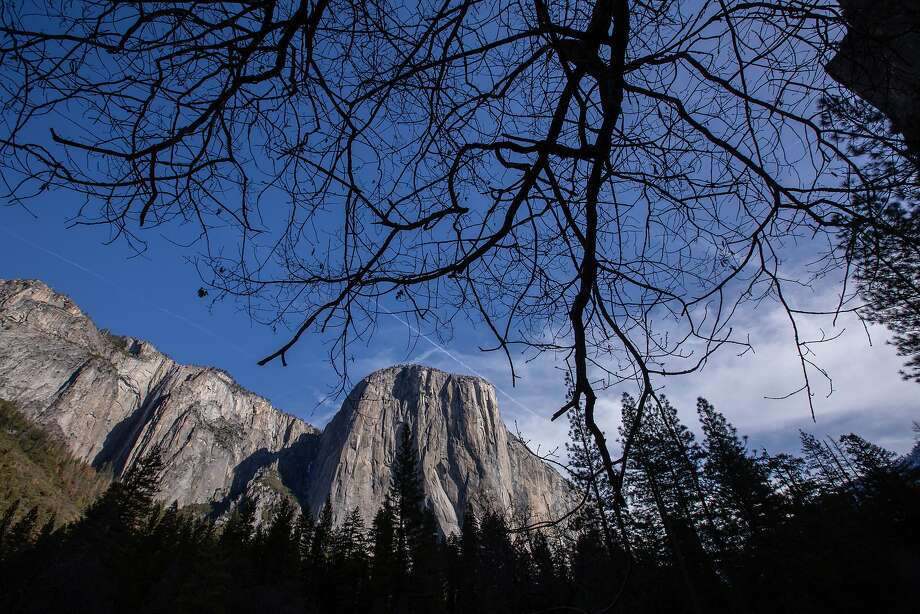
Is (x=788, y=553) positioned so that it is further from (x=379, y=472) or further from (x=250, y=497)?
(x=250, y=497)

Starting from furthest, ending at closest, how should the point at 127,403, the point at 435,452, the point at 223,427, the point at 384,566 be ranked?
the point at 223,427 → the point at 127,403 → the point at 435,452 → the point at 384,566

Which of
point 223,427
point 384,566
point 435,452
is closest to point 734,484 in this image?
point 384,566

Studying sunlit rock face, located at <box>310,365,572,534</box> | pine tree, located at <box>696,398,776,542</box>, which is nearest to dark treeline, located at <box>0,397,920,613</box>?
pine tree, located at <box>696,398,776,542</box>

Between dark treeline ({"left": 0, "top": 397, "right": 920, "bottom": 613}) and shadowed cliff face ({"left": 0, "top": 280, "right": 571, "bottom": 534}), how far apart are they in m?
46.1

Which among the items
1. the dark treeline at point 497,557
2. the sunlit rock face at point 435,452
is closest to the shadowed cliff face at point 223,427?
the sunlit rock face at point 435,452

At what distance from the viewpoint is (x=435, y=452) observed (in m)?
85.0

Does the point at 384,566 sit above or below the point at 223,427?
below

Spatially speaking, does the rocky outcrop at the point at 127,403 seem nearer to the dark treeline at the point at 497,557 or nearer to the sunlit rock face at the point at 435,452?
the sunlit rock face at the point at 435,452

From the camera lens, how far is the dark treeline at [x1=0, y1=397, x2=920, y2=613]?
12.5 meters

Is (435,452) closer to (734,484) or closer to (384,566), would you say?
(384,566)

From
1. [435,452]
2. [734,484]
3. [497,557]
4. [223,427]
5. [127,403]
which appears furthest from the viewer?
[223,427]

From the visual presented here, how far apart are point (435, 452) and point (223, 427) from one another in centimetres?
5909

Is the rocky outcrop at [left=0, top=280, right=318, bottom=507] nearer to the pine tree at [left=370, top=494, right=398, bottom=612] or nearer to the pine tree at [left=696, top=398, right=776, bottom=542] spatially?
the pine tree at [left=370, top=494, right=398, bottom=612]

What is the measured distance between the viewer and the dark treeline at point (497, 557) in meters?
12.5
